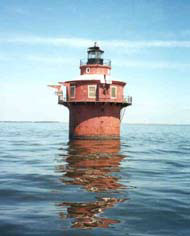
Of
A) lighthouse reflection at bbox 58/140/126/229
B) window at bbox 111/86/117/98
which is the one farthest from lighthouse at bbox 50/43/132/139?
lighthouse reflection at bbox 58/140/126/229

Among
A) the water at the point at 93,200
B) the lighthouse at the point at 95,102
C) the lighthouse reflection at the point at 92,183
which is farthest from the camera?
the lighthouse at the point at 95,102

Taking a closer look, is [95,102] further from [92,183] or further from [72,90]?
[92,183]

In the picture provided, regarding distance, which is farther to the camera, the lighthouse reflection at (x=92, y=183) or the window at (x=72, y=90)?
the window at (x=72, y=90)

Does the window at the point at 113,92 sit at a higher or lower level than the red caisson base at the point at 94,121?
higher

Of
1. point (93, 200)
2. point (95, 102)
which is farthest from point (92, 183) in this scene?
point (95, 102)

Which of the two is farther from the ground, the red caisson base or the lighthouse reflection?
the red caisson base

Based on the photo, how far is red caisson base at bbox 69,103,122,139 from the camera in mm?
35344

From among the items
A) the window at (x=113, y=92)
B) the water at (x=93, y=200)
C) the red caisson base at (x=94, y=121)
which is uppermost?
the window at (x=113, y=92)

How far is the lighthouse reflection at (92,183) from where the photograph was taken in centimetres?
923

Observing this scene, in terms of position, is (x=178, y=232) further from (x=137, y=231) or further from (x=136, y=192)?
(x=136, y=192)

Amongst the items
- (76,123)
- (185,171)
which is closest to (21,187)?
(185,171)

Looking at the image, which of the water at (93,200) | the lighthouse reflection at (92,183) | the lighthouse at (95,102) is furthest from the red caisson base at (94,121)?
the water at (93,200)

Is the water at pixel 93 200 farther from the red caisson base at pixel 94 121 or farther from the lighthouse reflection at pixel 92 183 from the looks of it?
the red caisson base at pixel 94 121

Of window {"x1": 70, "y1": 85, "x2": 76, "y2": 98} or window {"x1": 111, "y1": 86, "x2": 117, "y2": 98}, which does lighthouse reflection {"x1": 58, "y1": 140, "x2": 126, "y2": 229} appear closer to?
window {"x1": 111, "y1": 86, "x2": 117, "y2": 98}
